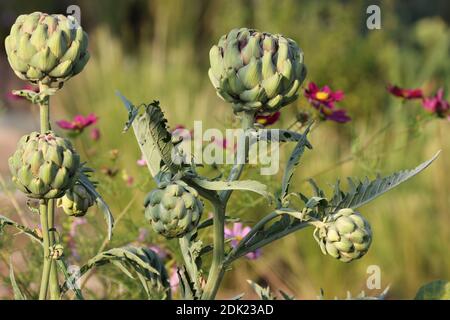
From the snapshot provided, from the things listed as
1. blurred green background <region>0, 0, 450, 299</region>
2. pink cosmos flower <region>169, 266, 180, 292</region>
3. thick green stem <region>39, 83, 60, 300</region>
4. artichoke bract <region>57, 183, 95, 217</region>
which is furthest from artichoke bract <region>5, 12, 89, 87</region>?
pink cosmos flower <region>169, 266, 180, 292</region>

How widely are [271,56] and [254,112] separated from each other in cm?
9

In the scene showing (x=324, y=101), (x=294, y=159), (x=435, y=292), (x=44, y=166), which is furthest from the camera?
(x=324, y=101)

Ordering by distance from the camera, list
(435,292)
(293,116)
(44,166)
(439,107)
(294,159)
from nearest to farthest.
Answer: (44,166) < (294,159) < (435,292) < (439,107) < (293,116)

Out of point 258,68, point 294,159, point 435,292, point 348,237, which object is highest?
point 258,68

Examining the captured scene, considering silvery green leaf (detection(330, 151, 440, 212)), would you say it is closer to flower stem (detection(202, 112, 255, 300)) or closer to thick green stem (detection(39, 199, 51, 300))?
flower stem (detection(202, 112, 255, 300))

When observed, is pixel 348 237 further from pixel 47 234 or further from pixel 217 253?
pixel 47 234

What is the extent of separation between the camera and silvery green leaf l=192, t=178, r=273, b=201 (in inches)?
39.8

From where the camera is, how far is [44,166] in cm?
99

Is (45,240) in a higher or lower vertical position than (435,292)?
higher

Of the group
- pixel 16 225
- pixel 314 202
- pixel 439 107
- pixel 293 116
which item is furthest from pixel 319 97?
pixel 293 116

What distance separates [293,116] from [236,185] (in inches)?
97.3

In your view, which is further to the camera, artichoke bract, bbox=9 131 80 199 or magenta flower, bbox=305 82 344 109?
magenta flower, bbox=305 82 344 109

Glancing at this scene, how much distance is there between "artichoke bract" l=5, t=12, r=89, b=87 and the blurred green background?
1.23 feet

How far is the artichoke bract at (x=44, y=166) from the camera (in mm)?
998
